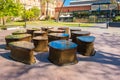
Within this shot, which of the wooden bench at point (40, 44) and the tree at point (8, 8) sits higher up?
the tree at point (8, 8)

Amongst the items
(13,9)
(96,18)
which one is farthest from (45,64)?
(96,18)

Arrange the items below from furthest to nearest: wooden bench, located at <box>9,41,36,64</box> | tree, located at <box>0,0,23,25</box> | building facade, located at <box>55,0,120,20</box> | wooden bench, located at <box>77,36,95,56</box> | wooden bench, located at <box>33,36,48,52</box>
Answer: building facade, located at <box>55,0,120,20</box>
tree, located at <box>0,0,23,25</box>
wooden bench, located at <box>33,36,48,52</box>
wooden bench, located at <box>77,36,95,56</box>
wooden bench, located at <box>9,41,36,64</box>

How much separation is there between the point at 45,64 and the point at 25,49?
96 centimetres

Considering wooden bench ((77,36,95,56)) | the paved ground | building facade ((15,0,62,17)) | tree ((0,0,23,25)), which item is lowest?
the paved ground

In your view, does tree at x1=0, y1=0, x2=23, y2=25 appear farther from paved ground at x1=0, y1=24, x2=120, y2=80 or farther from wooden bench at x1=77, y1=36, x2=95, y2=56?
wooden bench at x1=77, y1=36, x2=95, y2=56

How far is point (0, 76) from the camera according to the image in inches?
255

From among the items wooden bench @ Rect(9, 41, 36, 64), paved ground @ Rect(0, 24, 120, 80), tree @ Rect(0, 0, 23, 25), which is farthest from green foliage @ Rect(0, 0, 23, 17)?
wooden bench @ Rect(9, 41, 36, 64)

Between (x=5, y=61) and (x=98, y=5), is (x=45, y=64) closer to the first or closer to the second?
(x=5, y=61)

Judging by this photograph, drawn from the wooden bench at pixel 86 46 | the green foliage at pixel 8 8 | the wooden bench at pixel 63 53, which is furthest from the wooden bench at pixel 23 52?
the green foliage at pixel 8 8

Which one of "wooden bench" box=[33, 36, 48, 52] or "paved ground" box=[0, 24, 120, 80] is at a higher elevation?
"wooden bench" box=[33, 36, 48, 52]

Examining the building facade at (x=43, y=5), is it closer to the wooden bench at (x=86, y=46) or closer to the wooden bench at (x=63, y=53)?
the wooden bench at (x=86, y=46)

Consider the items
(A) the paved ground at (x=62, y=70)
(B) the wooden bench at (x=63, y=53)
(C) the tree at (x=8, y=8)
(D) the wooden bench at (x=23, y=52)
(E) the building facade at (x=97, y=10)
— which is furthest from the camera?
(E) the building facade at (x=97, y=10)

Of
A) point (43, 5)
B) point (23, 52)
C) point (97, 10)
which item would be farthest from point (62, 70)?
point (43, 5)

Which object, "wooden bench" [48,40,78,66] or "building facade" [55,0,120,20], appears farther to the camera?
"building facade" [55,0,120,20]
